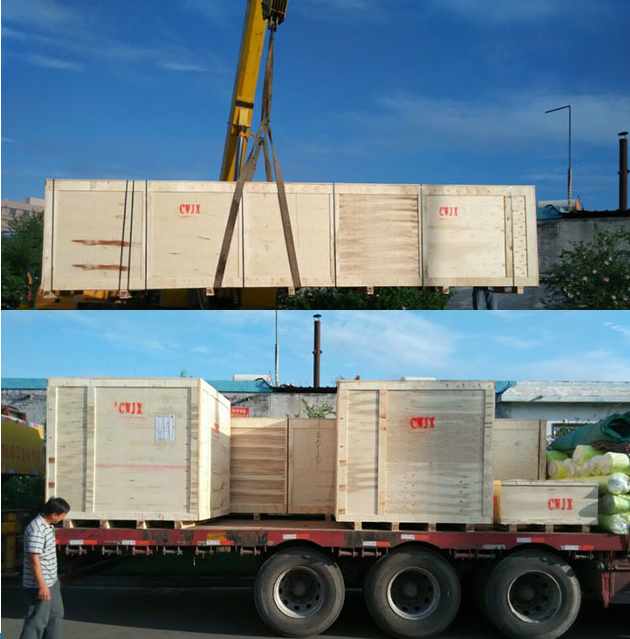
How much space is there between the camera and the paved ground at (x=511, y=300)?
22.3 meters

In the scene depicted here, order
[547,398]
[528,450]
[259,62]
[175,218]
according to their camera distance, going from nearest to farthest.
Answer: [528,450], [175,218], [259,62], [547,398]

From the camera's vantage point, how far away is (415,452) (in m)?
8.02

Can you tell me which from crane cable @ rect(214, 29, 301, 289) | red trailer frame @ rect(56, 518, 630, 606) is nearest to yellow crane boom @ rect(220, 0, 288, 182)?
crane cable @ rect(214, 29, 301, 289)

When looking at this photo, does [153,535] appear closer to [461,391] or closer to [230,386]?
[461,391]

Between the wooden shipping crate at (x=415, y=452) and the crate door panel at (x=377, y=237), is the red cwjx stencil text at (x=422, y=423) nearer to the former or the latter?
the wooden shipping crate at (x=415, y=452)

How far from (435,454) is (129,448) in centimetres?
315

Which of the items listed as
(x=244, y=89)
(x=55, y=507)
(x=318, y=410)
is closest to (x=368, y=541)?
(x=55, y=507)

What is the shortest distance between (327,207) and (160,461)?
495cm

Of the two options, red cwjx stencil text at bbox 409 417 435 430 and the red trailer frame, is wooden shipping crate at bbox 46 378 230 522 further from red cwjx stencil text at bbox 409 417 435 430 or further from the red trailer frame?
red cwjx stencil text at bbox 409 417 435 430

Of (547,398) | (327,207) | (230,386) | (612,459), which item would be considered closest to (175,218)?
(327,207)

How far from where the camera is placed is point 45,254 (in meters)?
11.5

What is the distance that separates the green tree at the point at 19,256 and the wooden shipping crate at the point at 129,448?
16352mm

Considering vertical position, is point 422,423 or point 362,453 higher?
point 422,423

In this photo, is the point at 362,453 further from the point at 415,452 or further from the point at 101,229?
the point at 101,229
